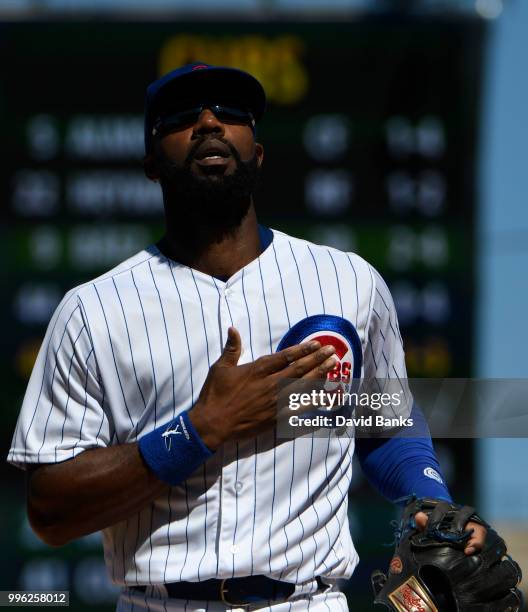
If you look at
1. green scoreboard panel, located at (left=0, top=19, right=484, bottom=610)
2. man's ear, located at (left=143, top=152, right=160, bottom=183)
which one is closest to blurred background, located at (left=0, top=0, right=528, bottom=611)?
green scoreboard panel, located at (left=0, top=19, right=484, bottom=610)

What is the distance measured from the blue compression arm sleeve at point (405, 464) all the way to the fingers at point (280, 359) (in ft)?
1.18

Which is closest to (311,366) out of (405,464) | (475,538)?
(405,464)

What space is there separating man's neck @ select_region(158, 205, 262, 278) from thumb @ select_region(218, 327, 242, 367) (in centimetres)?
25

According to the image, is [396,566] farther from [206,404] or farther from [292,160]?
[292,160]

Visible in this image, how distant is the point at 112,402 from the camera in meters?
2.44

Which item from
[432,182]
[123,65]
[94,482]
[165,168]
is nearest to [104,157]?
[123,65]

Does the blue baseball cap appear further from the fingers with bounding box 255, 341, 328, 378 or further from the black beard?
the fingers with bounding box 255, 341, 328, 378

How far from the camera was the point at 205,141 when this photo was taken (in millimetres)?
2527

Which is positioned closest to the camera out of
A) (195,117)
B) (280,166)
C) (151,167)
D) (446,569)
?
(446,569)

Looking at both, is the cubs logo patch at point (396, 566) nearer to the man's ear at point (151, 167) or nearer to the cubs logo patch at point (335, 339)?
the cubs logo patch at point (335, 339)

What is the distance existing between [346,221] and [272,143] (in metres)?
0.46

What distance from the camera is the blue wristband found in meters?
2.33

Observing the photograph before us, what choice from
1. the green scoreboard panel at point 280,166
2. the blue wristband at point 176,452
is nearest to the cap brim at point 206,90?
the blue wristband at point 176,452

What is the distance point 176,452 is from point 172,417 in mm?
135
